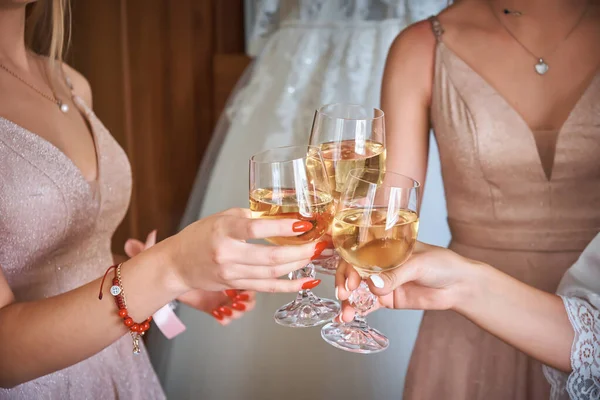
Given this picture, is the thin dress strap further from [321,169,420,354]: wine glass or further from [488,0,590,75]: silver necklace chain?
[321,169,420,354]: wine glass

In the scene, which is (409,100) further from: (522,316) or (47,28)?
(47,28)

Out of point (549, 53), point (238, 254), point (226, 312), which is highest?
point (549, 53)

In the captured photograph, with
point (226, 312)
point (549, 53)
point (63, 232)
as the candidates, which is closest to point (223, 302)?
point (226, 312)

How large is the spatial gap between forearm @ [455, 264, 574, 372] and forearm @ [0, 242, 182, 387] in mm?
440

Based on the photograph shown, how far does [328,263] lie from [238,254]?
292mm

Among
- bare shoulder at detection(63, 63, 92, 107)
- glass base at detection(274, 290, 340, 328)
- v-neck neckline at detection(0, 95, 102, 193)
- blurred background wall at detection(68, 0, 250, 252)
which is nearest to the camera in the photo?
glass base at detection(274, 290, 340, 328)

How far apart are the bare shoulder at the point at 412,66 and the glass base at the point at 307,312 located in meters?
0.42

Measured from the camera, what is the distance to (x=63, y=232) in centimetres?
116

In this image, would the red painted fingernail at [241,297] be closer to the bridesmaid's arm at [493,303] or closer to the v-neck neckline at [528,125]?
the bridesmaid's arm at [493,303]

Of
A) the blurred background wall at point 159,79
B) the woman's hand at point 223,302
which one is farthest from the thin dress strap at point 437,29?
the blurred background wall at point 159,79

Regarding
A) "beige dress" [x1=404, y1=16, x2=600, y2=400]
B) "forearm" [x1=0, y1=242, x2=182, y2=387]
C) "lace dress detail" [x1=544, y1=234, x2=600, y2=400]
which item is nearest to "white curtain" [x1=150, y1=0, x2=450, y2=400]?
"beige dress" [x1=404, y1=16, x2=600, y2=400]

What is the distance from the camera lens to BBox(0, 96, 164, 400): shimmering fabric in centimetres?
108

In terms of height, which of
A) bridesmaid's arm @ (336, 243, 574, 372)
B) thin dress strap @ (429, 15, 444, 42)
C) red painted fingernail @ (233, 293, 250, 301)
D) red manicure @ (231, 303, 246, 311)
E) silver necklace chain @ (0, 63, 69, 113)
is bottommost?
red manicure @ (231, 303, 246, 311)

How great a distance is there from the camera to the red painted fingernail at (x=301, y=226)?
2.56 ft
